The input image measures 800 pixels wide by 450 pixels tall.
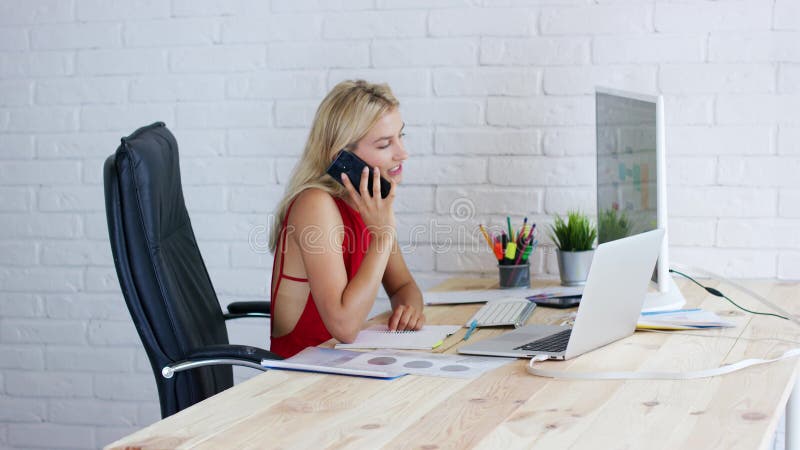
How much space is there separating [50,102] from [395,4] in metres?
1.11

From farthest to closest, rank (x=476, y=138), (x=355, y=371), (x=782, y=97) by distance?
1. (x=476, y=138)
2. (x=782, y=97)
3. (x=355, y=371)

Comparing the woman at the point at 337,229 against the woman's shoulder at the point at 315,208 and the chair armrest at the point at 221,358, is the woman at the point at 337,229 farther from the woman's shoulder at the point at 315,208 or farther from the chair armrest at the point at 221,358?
the chair armrest at the point at 221,358

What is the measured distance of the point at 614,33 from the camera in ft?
8.04

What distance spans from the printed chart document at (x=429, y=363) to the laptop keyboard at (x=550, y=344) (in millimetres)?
62

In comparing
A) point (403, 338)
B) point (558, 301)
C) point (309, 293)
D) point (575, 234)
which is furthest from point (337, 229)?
point (575, 234)

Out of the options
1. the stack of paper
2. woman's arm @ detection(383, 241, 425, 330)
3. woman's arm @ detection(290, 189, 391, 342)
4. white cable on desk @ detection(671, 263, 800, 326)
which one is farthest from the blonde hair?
white cable on desk @ detection(671, 263, 800, 326)

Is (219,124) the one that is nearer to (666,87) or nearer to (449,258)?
(449,258)

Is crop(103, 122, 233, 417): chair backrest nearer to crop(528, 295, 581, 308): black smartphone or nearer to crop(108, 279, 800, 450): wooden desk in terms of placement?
crop(108, 279, 800, 450): wooden desk

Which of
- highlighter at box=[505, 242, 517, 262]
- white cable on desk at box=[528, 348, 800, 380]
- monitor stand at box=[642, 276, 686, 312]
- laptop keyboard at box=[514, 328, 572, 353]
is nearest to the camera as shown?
white cable on desk at box=[528, 348, 800, 380]

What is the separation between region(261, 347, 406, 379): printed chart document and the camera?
143 centimetres

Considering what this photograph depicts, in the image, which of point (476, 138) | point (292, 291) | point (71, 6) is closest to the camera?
point (292, 291)

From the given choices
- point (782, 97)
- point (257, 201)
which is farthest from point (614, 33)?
point (257, 201)

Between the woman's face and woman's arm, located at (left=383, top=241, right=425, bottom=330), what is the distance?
0.25 metres

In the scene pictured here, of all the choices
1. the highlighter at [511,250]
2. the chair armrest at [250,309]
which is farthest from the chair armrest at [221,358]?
the highlighter at [511,250]
